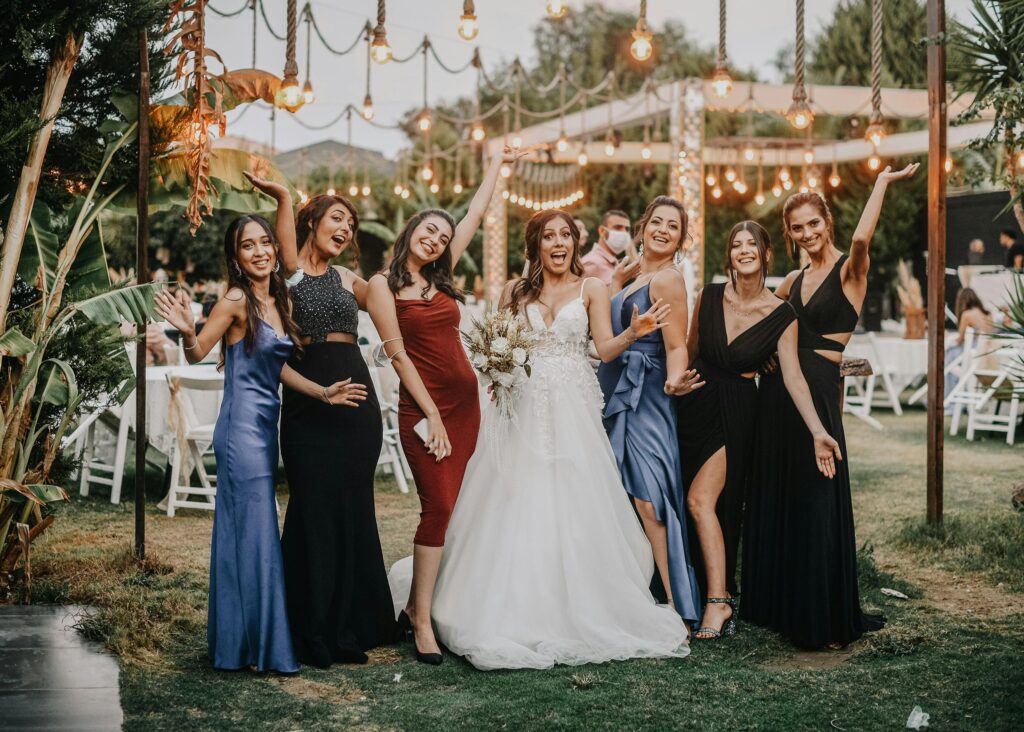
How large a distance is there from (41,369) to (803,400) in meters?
3.83

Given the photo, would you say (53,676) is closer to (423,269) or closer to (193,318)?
(193,318)

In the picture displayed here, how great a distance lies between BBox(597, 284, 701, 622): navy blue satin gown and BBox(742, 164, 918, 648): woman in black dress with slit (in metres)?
0.36

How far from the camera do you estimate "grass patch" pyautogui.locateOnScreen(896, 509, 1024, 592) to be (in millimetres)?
5910

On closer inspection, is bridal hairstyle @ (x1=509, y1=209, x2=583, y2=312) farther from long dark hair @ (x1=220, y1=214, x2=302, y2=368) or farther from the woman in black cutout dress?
long dark hair @ (x1=220, y1=214, x2=302, y2=368)

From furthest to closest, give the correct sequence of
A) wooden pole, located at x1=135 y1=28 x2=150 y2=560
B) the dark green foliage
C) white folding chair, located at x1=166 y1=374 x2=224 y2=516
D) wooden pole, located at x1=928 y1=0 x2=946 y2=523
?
white folding chair, located at x1=166 y1=374 x2=224 y2=516
wooden pole, located at x1=928 y1=0 x2=946 y2=523
wooden pole, located at x1=135 y1=28 x2=150 y2=560
the dark green foliage

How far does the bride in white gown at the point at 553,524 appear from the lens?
4340 millimetres

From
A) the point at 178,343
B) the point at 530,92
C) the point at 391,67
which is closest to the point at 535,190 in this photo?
the point at 391,67

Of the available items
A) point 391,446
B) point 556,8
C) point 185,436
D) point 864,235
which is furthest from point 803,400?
point 391,446

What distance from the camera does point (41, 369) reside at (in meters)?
5.44

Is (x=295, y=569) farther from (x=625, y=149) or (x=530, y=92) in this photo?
(x=530, y=92)

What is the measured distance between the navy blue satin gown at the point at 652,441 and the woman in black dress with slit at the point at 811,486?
357mm

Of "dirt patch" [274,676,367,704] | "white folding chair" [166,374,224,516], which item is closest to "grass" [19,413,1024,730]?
"dirt patch" [274,676,367,704]

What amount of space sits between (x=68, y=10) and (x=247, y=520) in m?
2.74

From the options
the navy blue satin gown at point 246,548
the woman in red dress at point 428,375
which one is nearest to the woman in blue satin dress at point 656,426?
the woman in red dress at point 428,375
